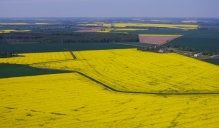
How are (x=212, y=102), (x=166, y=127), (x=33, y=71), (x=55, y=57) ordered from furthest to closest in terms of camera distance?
(x=55, y=57), (x=33, y=71), (x=212, y=102), (x=166, y=127)

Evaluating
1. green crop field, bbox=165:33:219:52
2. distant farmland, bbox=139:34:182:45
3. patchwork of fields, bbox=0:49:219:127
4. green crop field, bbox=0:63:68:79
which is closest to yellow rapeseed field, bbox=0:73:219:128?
patchwork of fields, bbox=0:49:219:127

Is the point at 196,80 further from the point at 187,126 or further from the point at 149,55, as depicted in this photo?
the point at 149,55

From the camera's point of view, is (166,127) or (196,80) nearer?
(166,127)

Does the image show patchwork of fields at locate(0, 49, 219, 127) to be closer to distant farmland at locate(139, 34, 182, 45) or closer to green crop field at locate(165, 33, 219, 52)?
green crop field at locate(165, 33, 219, 52)

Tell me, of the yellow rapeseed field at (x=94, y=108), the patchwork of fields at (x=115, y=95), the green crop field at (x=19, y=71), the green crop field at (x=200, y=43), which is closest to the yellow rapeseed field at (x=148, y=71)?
the patchwork of fields at (x=115, y=95)

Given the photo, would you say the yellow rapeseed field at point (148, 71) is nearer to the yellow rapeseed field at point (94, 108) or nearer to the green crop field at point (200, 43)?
the yellow rapeseed field at point (94, 108)

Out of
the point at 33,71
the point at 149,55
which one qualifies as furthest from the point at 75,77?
the point at 149,55

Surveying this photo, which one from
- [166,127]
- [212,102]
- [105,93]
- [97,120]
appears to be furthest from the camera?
[105,93]
